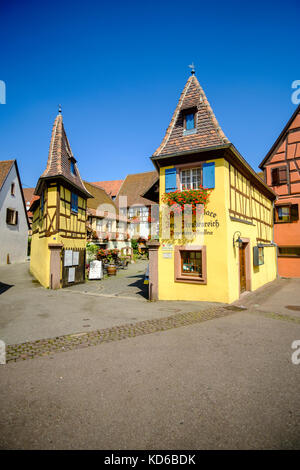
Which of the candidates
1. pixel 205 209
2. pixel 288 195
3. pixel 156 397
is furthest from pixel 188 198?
pixel 288 195

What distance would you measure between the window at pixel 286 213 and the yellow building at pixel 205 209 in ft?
28.5

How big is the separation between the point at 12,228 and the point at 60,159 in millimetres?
13653

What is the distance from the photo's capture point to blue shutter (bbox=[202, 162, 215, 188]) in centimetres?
962

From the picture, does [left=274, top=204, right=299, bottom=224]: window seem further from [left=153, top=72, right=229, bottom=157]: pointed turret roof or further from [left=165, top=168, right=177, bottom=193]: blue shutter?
[left=165, top=168, right=177, bottom=193]: blue shutter

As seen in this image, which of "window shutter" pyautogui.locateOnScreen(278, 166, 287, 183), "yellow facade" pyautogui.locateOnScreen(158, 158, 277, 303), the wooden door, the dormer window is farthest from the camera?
"window shutter" pyautogui.locateOnScreen(278, 166, 287, 183)

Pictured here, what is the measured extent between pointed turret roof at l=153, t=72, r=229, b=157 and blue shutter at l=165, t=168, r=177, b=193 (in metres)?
0.72

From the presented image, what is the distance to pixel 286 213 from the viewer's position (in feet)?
61.6

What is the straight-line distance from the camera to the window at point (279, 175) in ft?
61.9

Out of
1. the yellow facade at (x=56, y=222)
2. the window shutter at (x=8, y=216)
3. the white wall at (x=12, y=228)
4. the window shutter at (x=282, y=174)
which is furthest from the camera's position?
the window shutter at (x=8, y=216)

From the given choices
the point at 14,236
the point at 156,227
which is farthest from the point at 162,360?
the point at 14,236

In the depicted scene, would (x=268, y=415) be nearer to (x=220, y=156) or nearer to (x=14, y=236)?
(x=220, y=156)

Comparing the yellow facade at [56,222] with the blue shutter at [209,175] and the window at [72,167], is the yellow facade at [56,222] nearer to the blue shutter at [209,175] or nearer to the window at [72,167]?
the window at [72,167]

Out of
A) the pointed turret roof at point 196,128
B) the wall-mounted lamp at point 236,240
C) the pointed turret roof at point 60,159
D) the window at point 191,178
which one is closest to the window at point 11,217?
the pointed turret roof at point 60,159
